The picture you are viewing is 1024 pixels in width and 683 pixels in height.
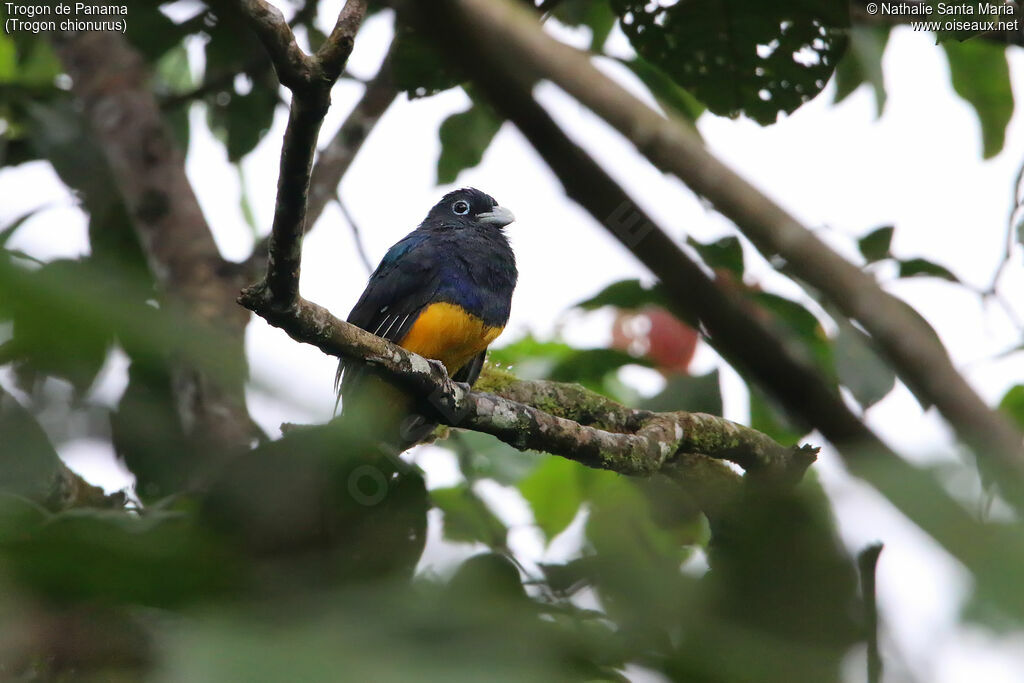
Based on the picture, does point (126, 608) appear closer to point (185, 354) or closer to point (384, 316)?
point (185, 354)

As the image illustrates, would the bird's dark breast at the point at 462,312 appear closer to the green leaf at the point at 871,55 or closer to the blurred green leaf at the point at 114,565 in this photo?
the green leaf at the point at 871,55

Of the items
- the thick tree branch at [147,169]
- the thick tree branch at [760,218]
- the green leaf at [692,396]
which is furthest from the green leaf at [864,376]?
the thick tree branch at [147,169]

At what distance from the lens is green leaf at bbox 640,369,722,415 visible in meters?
3.33

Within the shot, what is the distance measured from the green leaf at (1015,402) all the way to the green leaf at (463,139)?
2.56m

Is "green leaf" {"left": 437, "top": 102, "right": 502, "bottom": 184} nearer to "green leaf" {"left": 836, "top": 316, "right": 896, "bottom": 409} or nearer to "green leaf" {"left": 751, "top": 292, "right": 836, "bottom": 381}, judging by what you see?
"green leaf" {"left": 751, "top": 292, "right": 836, "bottom": 381}

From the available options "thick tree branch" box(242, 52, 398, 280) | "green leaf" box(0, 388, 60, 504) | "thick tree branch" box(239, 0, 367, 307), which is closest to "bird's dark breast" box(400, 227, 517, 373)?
"thick tree branch" box(242, 52, 398, 280)

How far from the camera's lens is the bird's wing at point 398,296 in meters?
4.83

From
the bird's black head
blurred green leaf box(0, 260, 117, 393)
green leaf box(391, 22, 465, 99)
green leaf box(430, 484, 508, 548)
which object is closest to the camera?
blurred green leaf box(0, 260, 117, 393)

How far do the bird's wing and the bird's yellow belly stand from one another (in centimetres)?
5

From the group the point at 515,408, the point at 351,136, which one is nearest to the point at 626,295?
the point at 515,408

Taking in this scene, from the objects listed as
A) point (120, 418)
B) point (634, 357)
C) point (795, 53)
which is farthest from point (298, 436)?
point (634, 357)

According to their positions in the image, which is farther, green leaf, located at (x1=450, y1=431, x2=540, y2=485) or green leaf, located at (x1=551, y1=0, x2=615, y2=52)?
green leaf, located at (x1=551, y1=0, x2=615, y2=52)

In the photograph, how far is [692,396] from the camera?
3.37 m

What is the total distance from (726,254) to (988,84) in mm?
1757
